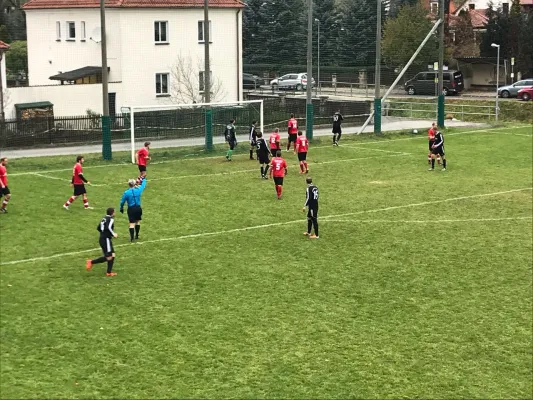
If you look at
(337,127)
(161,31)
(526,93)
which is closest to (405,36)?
(526,93)

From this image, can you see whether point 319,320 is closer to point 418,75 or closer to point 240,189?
point 240,189

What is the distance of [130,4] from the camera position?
5581 cm

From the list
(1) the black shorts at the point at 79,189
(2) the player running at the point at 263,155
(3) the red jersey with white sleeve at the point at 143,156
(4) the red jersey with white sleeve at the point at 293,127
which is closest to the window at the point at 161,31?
(4) the red jersey with white sleeve at the point at 293,127

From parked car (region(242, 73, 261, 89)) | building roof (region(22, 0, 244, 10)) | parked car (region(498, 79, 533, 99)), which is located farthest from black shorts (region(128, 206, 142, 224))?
parked car (region(242, 73, 261, 89))

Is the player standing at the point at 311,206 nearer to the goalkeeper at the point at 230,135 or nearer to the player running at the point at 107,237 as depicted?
the player running at the point at 107,237

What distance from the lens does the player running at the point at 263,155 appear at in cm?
3292

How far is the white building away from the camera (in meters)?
56.0

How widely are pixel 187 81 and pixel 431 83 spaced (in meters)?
23.5

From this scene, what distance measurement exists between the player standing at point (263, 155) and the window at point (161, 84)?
25.7 m

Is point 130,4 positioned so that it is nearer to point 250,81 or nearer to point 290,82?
point 290,82

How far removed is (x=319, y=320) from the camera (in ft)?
59.6

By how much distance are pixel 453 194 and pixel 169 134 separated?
19962mm

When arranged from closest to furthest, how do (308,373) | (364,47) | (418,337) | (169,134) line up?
(308,373)
(418,337)
(169,134)
(364,47)

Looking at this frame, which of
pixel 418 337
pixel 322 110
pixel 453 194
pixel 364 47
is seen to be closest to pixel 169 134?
pixel 322 110
